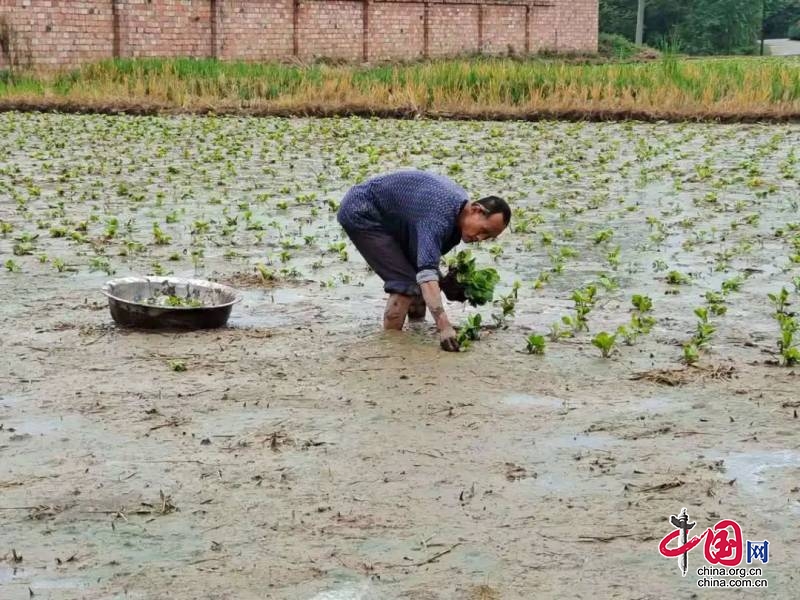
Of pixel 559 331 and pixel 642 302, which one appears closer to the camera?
pixel 559 331

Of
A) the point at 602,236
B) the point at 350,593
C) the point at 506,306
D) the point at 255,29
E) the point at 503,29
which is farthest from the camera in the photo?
the point at 503,29

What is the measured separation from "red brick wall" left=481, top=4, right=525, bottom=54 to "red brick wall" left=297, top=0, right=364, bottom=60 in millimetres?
6796

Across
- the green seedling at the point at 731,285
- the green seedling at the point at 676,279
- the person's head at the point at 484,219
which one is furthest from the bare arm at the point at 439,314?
the green seedling at the point at 676,279

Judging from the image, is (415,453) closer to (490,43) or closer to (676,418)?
(676,418)

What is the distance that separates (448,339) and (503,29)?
3924 centimetres

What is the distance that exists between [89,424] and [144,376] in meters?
0.76

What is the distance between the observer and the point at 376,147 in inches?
656

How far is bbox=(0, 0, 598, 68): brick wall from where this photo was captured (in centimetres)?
2777

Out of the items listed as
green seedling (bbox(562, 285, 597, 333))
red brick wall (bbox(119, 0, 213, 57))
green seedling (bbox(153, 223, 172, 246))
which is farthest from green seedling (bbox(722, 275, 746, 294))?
red brick wall (bbox(119, 0, 213, 57))

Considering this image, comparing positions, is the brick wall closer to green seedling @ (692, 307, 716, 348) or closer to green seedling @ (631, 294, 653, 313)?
green seedling @ (631, 294, 653, 313)

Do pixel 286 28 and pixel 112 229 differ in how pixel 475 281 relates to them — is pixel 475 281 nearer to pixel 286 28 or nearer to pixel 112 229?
pixel 112 229

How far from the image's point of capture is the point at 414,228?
672 centimetres

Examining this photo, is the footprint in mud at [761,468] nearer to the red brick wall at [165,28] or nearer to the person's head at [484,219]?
the person's head at [484,219]

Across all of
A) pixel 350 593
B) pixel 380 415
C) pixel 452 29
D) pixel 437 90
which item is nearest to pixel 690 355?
pixel 380 415
